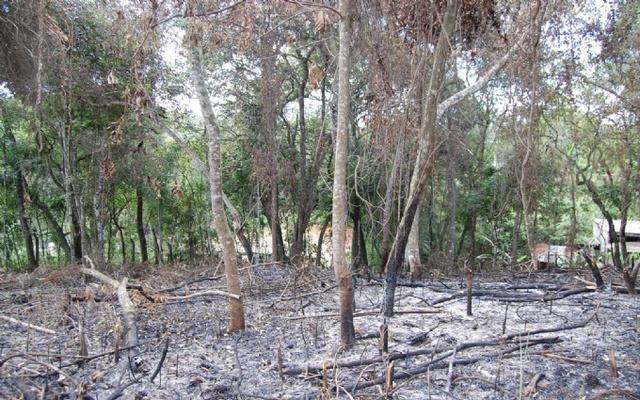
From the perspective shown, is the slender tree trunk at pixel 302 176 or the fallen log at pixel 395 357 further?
the slender tree trunk at pixel 302 176

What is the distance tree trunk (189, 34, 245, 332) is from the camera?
4.47m

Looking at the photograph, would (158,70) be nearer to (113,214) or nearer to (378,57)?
(378,57)

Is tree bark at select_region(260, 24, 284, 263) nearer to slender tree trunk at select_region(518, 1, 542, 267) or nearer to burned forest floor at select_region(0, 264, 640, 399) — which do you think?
burned forest floor at select_region(0, 264, 640, 399)

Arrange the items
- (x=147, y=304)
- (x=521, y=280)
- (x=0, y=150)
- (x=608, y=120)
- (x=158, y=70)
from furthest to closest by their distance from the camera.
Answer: (x=0, y=150), (x=608, y=120), (x=158, y=70), (x=521, y=280), (x=147, y=304)

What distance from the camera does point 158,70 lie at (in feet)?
30.8

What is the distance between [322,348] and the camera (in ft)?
14.0

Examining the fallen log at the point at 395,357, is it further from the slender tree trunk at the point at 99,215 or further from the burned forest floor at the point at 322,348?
the slender tree trunk at the point at 99,215

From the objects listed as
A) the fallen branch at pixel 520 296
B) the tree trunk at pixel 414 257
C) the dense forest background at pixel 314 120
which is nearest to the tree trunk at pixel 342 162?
the dense forest background at pixel 314 120

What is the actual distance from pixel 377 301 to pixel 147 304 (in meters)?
3.04

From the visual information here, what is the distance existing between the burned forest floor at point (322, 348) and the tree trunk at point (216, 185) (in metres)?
0.19

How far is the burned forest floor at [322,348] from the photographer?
3.28 m

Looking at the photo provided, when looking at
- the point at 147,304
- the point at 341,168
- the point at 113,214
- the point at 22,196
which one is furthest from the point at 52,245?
the point at 341,168

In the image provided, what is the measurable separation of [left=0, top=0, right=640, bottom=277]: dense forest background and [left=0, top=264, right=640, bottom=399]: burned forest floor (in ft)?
3.60

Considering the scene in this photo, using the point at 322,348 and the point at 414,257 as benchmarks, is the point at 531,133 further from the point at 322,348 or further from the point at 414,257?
the point at 322,348
